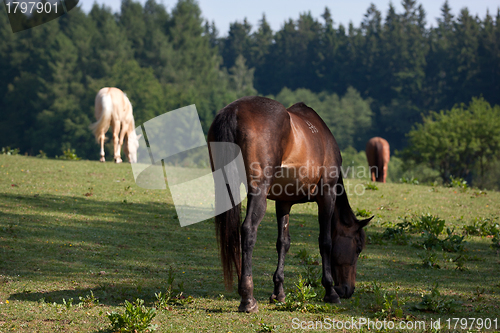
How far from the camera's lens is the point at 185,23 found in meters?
91.7

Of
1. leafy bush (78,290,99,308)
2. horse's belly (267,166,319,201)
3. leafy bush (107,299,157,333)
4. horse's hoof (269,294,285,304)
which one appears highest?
horse's belly (267,166,319,201)

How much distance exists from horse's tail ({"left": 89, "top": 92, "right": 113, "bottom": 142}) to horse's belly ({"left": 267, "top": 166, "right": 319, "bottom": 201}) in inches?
475

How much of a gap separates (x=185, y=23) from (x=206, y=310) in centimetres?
9146

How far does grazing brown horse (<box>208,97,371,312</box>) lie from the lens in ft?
17.5

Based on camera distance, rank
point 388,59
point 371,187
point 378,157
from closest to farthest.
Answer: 1. point 371,187
2. point 378,157
3. point 388,59

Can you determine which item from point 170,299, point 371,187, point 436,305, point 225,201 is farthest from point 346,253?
point 371,187

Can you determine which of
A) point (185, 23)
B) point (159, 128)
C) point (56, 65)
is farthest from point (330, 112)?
point (56, 65)

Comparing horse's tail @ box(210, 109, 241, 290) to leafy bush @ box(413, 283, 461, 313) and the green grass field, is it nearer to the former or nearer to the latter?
the green grass field

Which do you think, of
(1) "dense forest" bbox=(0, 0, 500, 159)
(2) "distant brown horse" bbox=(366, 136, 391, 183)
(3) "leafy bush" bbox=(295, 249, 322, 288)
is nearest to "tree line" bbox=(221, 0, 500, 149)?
(1) "dense forest" bbox=(0, 0, 500, 159)

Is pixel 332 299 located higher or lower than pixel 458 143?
lower

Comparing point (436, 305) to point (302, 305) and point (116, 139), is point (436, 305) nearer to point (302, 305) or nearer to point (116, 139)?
point (302, 305)

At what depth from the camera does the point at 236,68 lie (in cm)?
11081

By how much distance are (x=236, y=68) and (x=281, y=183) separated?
107489mm

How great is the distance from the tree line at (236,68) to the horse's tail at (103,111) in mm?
45120
